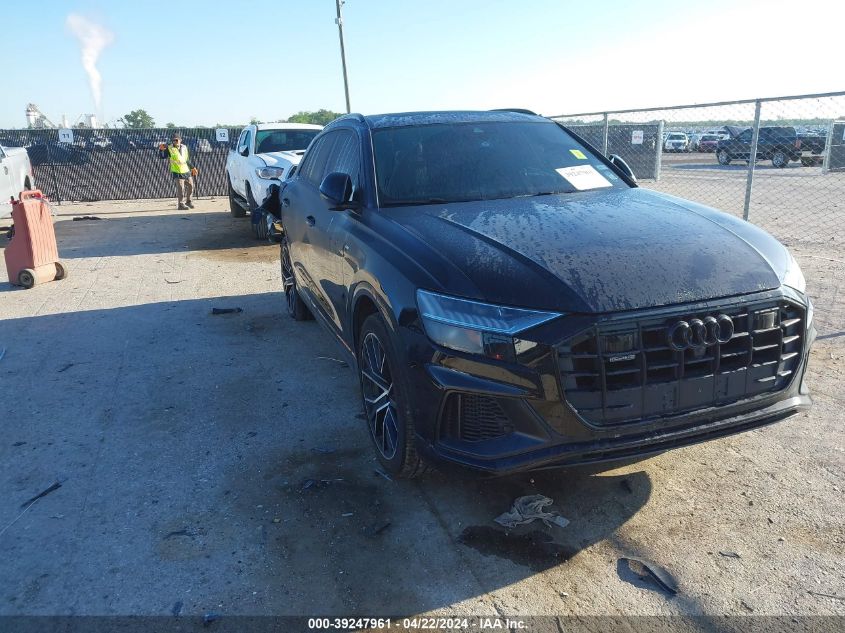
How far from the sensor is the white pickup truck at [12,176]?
1114 cm

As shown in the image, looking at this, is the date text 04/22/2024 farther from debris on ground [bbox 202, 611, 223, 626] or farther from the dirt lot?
debris on ground [bbox 202, 611, 223, 626]

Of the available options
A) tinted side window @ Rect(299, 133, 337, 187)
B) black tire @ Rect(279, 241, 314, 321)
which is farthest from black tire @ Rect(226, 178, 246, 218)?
tinted side window @ Rect(299, 133, 337, 187)

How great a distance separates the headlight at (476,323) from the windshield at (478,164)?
117 cm

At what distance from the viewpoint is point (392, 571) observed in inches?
109

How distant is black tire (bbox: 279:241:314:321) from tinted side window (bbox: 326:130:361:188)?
5.32ft

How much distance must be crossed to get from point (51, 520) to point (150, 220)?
12906 millimetres

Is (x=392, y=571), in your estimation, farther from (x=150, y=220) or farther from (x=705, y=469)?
(x=150, y=220)

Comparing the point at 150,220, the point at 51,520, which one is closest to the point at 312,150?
the point at 51,520

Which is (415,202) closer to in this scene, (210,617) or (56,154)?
(210,617)

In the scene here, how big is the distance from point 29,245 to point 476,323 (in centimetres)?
764

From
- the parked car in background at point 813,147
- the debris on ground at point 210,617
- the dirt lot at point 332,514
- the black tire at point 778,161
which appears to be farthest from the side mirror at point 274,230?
the black tire at point 778,161

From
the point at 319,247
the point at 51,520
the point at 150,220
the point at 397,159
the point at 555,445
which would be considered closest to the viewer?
the point at 555,445

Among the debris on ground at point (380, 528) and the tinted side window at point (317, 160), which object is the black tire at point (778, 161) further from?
the debris on ground at point (380, 528)

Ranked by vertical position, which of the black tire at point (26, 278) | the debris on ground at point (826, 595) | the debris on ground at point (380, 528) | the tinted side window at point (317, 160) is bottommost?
the debris on ground at point (826, 595)
